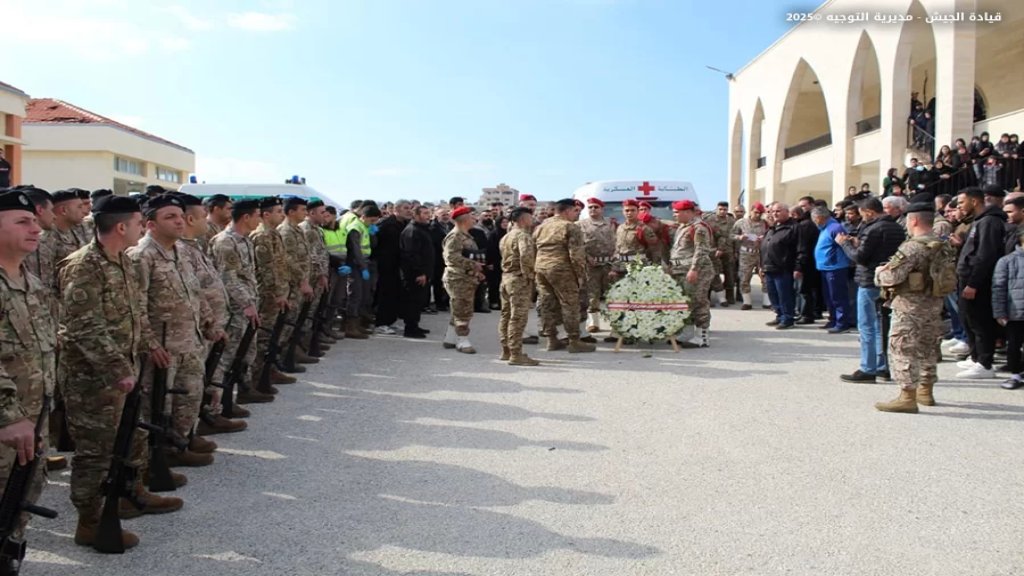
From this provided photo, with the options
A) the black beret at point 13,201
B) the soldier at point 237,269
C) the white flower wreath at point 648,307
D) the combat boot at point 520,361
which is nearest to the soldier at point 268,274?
the soldier at point 237,269

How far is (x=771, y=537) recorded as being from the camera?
3.83 meters

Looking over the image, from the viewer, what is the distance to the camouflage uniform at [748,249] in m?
14.3

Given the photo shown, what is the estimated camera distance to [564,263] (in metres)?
9.34

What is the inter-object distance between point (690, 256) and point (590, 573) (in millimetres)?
7387

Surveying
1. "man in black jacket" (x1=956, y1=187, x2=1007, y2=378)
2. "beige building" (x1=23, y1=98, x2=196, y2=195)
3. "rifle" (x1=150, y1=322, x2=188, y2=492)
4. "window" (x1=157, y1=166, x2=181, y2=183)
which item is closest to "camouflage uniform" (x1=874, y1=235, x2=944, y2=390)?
"man in black jacket" (x1=956, y1=187, x2=1007, y2=378)

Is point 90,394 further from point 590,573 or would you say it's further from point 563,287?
point 563,287

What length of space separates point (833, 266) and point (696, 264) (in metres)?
2.36

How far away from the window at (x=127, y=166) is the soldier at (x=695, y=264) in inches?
1592

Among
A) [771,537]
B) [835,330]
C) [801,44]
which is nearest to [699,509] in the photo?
[771,537]

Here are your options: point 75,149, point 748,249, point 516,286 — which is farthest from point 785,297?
point 75,149

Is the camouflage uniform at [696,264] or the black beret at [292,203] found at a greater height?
the black beret at [292,203]

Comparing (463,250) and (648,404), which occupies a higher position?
(463,250)

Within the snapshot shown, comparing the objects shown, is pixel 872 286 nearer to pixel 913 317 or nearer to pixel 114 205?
pixel 913 317

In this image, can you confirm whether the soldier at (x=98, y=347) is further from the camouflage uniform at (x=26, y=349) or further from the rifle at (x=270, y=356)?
the rifle at (x=270, y=356)
